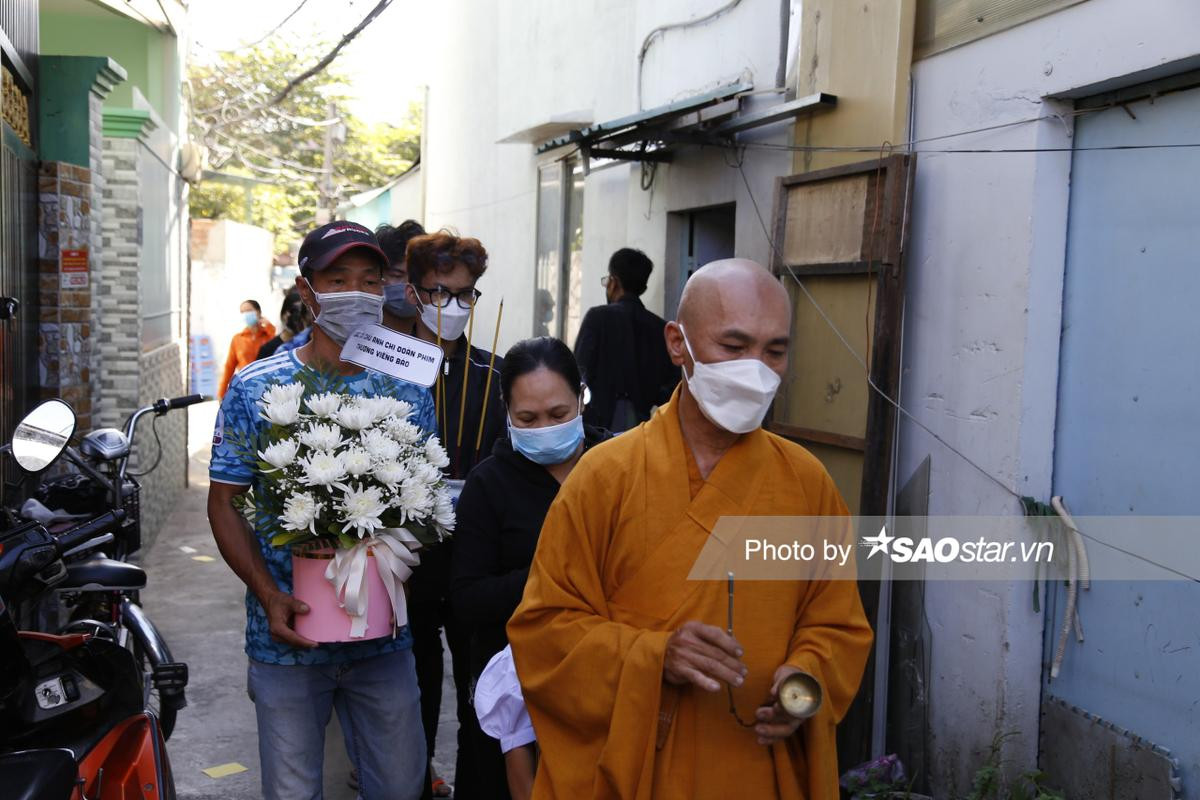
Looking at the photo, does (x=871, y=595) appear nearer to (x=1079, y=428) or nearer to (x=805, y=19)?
(x=1079, y=428)

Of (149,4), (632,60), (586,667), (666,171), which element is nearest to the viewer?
(586,667)

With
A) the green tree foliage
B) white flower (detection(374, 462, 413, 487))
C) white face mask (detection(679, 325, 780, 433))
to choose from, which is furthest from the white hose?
the green tree foliage

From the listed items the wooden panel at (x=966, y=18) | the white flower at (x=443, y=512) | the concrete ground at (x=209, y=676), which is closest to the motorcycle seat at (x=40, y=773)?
the white flower at (x=443, y=512)

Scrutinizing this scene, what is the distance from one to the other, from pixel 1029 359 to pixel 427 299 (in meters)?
2.21

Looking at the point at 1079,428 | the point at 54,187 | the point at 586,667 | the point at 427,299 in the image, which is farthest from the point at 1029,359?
the point at 54,187

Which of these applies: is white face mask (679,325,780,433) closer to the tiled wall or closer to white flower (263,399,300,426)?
white flower (263,399,300,426)

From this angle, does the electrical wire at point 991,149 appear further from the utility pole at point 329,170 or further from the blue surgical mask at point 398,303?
the utility pole at point 329,170

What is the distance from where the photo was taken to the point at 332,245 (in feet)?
10.8

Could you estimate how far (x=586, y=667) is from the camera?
2.23m

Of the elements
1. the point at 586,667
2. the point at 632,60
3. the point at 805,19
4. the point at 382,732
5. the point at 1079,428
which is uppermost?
the point at 632,60

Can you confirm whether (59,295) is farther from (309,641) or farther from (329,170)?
(329,170)

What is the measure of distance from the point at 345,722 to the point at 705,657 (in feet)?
5.37

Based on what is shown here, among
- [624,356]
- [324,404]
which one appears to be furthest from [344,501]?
[624,356]

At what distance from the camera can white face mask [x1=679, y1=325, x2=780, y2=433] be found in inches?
89.9
